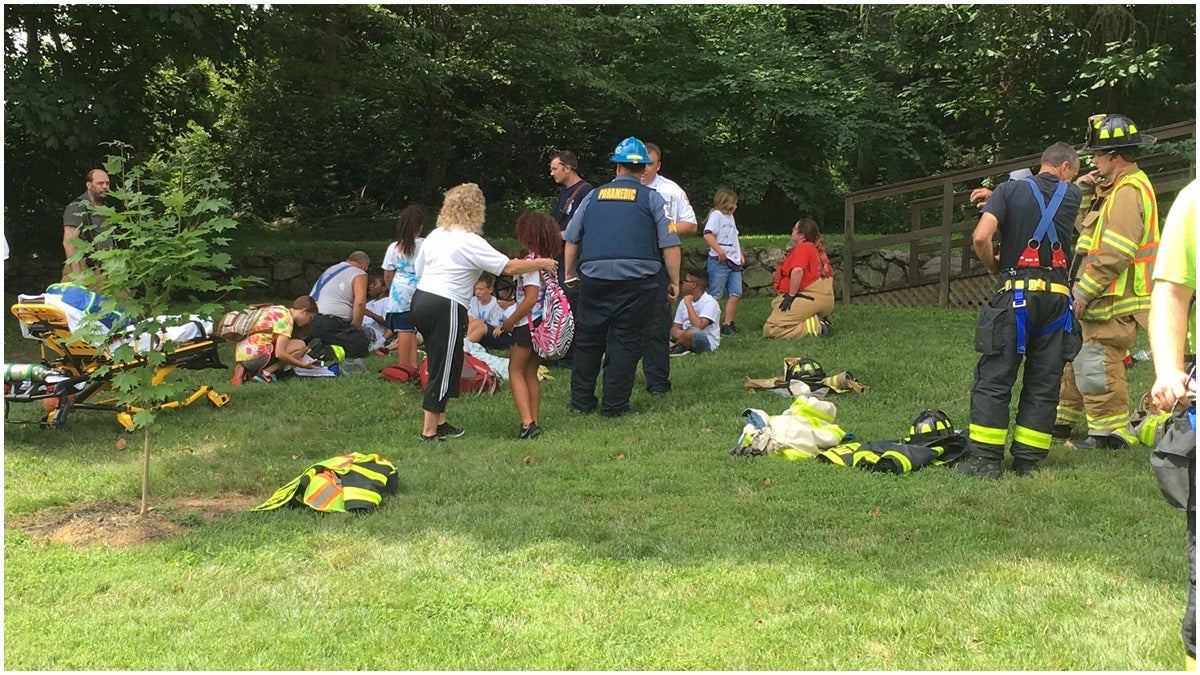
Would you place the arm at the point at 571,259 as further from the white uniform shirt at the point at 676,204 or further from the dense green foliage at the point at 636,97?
the dense green foliage at the point at 636,97

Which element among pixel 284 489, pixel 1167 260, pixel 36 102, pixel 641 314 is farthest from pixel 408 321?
pixel 1167 260

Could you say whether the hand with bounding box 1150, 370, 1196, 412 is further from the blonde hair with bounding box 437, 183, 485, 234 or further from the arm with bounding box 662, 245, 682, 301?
the arm with bounding box 662, 245, 682, 301

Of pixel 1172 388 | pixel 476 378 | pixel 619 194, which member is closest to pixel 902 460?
pixel 619 194

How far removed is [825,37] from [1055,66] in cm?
478

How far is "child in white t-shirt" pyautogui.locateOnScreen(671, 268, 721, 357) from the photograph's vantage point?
10812 millimetres

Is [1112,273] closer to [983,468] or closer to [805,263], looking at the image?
[983,468]

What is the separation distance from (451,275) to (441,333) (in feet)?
1.25

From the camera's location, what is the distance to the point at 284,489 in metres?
5.76

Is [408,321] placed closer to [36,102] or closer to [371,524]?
[371,524]

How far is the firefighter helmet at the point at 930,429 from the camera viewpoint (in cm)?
647

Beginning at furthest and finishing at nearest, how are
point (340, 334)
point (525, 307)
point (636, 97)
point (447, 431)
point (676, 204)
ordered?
point (636, 97)
point (340, 334)
point (676, 204)
point (447, 431)
point (525, 307)

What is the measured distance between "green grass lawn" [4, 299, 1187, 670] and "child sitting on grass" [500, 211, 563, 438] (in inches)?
10.6

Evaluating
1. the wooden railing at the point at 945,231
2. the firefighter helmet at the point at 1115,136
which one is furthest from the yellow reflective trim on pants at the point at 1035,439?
the wooden railing at the point at 945,231

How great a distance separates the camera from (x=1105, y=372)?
6.72 meters
